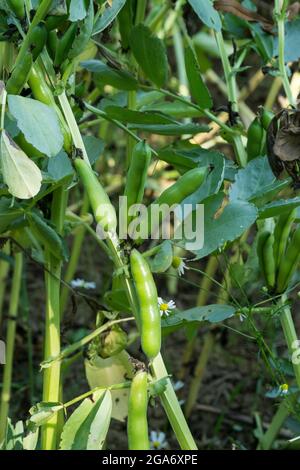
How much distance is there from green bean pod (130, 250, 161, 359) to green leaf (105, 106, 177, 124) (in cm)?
28

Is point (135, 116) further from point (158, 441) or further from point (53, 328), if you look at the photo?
point (158, 441)

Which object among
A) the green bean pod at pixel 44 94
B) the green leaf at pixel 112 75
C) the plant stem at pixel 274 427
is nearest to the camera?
the green bean pod at pixel 44 94

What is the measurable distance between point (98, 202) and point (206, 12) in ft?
0.98

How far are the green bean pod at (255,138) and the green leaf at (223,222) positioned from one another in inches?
6.3

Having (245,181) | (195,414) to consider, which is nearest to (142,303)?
(245,181)

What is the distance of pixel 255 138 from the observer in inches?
35.0

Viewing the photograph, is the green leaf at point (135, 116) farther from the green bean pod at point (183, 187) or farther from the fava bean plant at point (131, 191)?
the green bean pod at point (183, 187)

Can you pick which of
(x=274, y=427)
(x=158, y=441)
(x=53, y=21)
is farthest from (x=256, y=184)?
(x=158, y=441)

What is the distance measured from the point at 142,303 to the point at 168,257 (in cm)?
6

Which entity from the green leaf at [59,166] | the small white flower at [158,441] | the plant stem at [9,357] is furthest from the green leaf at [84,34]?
the small white flower at [158,441]

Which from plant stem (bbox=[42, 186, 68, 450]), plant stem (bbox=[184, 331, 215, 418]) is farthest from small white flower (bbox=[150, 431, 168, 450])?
plant stem (bbox=[42, 186, 68, 450])

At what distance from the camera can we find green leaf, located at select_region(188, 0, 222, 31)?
34.0 inches

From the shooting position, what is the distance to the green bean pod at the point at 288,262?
0.82 metres

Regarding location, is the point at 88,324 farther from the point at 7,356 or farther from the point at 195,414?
the point at 7,356
